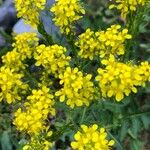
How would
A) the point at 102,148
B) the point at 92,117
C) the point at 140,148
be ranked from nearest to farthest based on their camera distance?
1. the point at 102,148
2. the point at 92,117
3. the point at 140,148

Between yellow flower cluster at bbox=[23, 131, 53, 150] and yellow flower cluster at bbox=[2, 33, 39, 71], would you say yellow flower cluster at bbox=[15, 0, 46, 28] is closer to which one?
yellow flower cluster at bbox=[2, 33, 39, 71]

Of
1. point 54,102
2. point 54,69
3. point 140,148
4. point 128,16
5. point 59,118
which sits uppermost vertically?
point 128,16

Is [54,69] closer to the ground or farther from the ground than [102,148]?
farther from the ground

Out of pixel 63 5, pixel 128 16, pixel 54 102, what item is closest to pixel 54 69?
pixel 54 102

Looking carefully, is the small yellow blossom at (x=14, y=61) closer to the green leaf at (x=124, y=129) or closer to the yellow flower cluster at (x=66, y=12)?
the yellow flower cluster at (x=66, y=12)

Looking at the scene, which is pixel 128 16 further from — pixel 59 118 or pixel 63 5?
pixel 59 118
